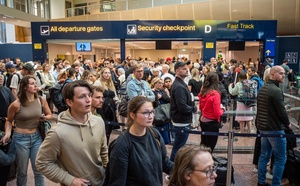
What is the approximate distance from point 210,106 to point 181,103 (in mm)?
466

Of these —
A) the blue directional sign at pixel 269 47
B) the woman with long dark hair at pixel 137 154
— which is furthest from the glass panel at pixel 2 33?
the woman with long dark hair at pixel 137 154

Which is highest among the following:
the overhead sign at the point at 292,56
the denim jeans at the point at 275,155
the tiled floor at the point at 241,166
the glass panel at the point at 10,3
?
the glass panel at the point at 10,3

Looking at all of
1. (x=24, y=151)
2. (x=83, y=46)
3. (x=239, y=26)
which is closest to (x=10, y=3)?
(x=83, y=46)

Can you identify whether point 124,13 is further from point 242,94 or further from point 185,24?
point 242,94

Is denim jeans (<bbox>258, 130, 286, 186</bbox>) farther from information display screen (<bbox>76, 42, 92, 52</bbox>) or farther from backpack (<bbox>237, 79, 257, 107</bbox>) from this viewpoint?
information display screen (<bbox>76, 42, 92, 52</bbox>)

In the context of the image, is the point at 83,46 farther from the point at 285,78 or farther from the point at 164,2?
the point at 164,2

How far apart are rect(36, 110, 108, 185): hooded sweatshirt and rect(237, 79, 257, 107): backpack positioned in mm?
4961

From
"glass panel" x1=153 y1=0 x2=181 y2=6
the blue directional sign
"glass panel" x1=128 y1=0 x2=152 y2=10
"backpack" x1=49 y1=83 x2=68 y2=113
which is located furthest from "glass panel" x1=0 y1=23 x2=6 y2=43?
"backpack" x1=49 y1=83 x2=68 y2=113

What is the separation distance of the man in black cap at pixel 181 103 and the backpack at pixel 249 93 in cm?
260

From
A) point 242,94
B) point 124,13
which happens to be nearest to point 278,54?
point 124,13

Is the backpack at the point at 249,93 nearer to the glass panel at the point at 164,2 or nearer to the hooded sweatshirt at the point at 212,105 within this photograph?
the hooded sweatshirt at the point at 212,105

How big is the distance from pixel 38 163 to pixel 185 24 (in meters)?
13.2

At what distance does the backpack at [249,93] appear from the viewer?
255 inches

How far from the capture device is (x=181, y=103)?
4195mm
